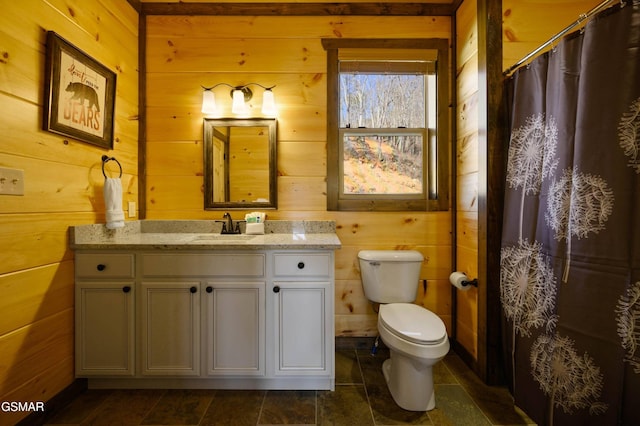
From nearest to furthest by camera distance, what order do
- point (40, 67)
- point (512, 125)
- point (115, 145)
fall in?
point (40, 67) → point (512, 125) → point (115, 145)

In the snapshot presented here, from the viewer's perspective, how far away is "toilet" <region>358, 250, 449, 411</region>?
1306mm

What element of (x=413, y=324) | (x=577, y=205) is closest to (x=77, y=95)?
(x=413, y=324)

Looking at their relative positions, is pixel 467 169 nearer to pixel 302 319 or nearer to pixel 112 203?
pixel 302 319

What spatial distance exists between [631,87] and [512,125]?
0.49 m

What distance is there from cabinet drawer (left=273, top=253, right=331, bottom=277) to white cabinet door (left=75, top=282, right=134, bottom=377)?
83 centimetres

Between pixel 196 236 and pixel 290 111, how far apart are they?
1139mm

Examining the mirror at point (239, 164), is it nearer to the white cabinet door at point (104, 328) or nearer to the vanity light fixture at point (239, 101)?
the vanity light fixture at point (239, 101)

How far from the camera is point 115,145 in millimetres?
1786

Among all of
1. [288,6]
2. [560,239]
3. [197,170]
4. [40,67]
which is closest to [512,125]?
[560,239]

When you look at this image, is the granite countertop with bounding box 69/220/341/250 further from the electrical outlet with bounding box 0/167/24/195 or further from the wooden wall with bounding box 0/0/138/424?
the electrical outlet with bounding box 0/167/24/195

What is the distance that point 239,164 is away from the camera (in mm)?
2014

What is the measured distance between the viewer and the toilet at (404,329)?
1306 mm

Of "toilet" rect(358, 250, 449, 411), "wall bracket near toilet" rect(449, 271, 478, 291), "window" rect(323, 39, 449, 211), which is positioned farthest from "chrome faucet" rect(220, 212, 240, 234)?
"wall bracket near toilet" rect(449, 271, 478, 291)

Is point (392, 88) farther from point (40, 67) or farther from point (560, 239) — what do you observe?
point (40, 67)
